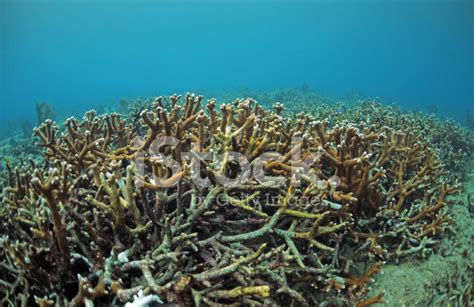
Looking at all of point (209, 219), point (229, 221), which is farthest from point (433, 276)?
point (209, 219)

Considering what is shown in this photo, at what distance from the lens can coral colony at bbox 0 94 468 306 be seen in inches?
112

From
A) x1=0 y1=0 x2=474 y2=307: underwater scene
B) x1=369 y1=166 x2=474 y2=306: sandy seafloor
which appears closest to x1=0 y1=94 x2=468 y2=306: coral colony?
x1=0 y1=0 x2=474 y2=307: underwater scene

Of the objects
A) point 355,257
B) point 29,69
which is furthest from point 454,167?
point 29,69

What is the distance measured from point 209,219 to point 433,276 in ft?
9.61

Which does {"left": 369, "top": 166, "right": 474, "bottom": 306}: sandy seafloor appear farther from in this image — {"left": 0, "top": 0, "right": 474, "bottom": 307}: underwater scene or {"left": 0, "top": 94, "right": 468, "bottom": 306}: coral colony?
{"left": 0, "top": 94, "right": 468, "bottom": 306}: coral colony

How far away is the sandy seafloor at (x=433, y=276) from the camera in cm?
389

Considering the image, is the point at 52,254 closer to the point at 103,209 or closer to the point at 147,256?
the point at 103,209

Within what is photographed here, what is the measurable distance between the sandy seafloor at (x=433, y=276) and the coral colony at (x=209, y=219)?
17 centimetres

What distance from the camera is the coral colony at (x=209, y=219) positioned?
285cm

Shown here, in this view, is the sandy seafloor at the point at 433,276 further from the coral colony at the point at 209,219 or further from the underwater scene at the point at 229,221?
the coral colony at the point at 209,219

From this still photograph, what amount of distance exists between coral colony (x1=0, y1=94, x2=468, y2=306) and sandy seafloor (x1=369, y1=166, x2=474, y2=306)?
17 centimetres

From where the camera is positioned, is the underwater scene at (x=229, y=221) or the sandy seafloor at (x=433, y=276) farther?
the sandy seafloor at (x=433, y=276)

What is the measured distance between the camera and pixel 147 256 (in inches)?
115

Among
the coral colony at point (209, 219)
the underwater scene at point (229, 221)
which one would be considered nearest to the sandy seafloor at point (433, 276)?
the underwater scene at point (229, 221)
